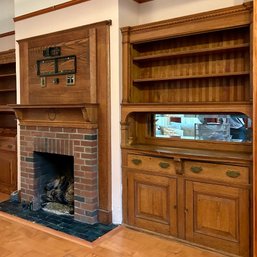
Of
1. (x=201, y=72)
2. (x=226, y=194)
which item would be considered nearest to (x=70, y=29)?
(x=201, y=72)

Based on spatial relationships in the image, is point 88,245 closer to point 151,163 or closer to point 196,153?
point 151,163

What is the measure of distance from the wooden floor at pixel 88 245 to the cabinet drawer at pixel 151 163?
70cm

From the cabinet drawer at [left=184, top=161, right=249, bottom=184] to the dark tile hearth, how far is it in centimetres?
114

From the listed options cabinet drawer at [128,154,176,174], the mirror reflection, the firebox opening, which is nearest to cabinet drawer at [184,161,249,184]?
cabinet drawer at [128,154,176,174]

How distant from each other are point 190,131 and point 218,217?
3.10 feet

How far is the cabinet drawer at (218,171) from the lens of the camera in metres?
2.47

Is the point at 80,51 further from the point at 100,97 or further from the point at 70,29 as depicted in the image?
the point at 100,97

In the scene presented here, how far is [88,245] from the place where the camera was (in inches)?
109

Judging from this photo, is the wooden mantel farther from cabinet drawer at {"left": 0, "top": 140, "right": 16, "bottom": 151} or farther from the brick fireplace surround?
cabinet drawer at {"left": 0, "top": 140, "right": 16, "bottom": 151}

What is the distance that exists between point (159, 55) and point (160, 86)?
40cm

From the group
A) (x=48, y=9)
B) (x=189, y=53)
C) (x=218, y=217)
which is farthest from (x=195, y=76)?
(x=48, y=9)

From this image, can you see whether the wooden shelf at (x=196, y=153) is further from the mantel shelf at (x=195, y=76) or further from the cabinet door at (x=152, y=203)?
the mantel shelf at (x=195, y=76)

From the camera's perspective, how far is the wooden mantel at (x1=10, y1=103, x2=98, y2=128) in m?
3.19

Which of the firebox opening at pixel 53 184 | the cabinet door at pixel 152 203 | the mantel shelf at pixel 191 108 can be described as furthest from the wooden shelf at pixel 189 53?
the firebox opening at pixel 53 184
